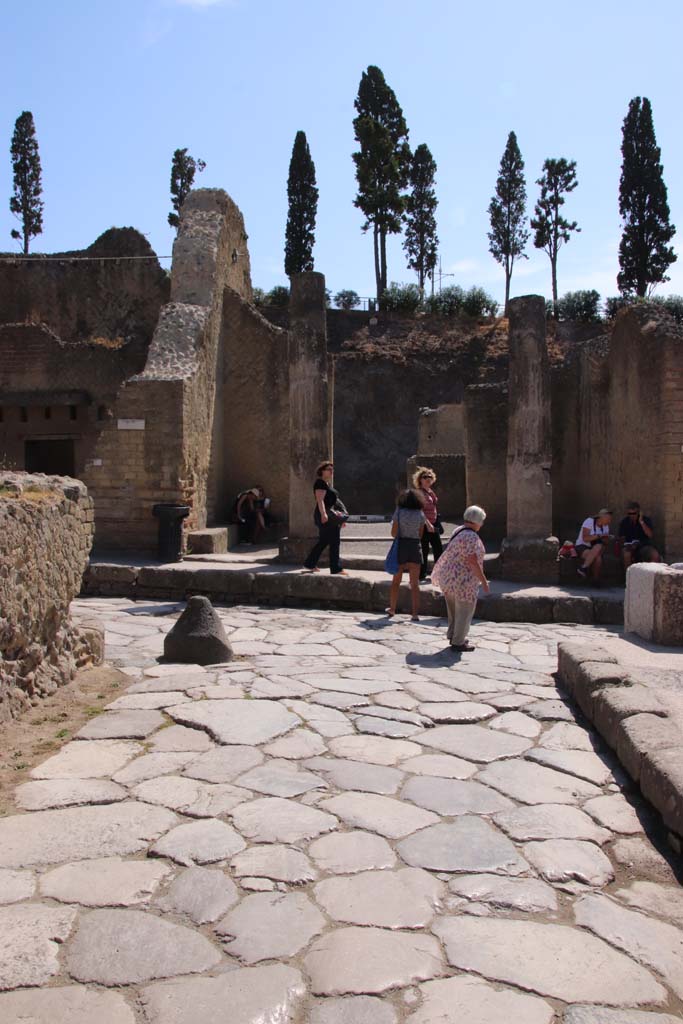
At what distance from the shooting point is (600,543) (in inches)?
399

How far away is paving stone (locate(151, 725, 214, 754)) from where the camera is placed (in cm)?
446

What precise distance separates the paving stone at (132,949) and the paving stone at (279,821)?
61 cm

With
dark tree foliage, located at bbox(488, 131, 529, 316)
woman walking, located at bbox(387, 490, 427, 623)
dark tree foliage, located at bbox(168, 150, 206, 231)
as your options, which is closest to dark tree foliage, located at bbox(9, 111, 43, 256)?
dark tree foliage, located at bbox(168, 150, 206, 231)

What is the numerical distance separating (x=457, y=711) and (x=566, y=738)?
28.0 inches

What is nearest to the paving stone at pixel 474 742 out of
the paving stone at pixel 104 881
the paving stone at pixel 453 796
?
the paving stone at pixel 453 796

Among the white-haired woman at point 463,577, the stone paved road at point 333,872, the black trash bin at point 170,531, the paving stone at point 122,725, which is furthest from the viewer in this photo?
the black trash bin at point 170,531

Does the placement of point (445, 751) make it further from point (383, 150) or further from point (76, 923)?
point (383, 150)

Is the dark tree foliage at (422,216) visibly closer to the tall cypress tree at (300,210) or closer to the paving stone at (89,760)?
the tall cypress tree at (300,210)

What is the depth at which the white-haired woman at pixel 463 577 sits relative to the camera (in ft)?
23.3

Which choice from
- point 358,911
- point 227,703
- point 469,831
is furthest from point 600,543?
point 358,911

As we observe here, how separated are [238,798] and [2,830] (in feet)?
3.19

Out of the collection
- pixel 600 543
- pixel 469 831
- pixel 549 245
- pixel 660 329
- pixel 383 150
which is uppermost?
pixel 383 150

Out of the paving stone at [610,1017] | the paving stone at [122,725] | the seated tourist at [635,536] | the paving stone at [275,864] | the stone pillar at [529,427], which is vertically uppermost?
the stone pillar at [529,427]

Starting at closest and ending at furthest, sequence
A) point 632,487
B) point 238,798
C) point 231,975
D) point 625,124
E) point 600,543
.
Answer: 1. point 231,975
2. point 238,798
3. point 600,543
4. point 632,487
5. point 625,124
